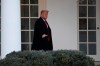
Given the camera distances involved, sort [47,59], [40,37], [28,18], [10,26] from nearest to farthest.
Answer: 1. [47,59]
2. [10,26]
3. [40,37]
4. [28,18]

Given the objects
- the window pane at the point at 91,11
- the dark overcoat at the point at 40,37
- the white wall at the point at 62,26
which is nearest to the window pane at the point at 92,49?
the white wall at the point at 62,26

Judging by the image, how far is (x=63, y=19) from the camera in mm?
13344

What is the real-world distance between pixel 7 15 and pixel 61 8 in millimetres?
3301

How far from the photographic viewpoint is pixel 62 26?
13.3 meters

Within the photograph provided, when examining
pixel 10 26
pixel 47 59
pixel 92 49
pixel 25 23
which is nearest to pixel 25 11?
pixel 25 23

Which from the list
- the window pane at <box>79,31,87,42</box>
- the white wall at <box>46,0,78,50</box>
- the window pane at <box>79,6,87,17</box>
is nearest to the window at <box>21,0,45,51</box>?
the white wall at <box>46,0,78,50</box>

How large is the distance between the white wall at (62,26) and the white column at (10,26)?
2.96 metres

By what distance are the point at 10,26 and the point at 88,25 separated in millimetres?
3912

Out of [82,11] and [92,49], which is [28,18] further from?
[92,49]

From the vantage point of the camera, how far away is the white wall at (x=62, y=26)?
A: 524 inches

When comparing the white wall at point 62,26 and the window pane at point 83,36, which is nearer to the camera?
the white wall at point 62,26

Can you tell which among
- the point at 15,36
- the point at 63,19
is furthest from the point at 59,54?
the point at 63,19

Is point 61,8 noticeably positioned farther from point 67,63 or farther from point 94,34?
point 67,63

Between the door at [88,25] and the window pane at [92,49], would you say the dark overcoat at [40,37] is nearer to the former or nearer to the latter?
the door at [88,25]
